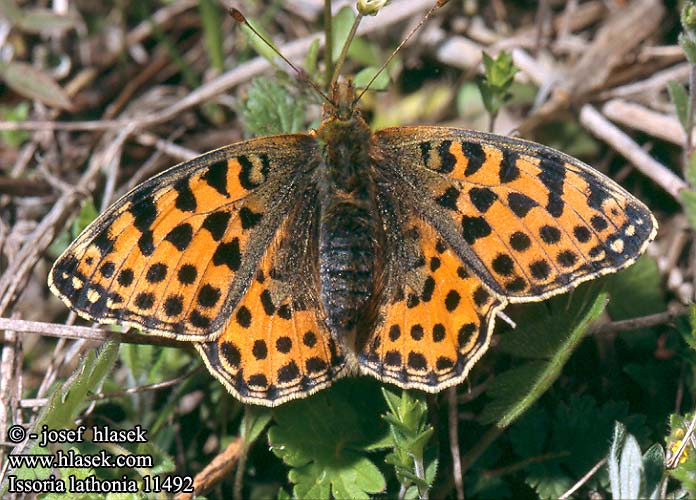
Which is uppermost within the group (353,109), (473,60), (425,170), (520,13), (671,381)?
(520,13)

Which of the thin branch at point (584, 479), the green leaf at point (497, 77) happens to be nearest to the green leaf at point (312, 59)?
the green leaf at point (497, 77)

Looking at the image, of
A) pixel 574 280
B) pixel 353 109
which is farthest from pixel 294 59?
pixel 574 280

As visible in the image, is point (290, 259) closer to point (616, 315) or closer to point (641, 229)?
point (641, 229)

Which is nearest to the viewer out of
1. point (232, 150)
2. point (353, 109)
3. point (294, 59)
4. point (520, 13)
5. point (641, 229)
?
point (641, 229)

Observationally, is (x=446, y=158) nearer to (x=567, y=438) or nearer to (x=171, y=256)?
(x=171, y=256)

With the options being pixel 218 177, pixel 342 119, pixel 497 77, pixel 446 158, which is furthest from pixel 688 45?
pixel 218 177

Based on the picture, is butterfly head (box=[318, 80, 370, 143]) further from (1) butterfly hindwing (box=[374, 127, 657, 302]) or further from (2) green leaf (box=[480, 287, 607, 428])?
(2) green leaf (box=[480, 287, 607, 428])

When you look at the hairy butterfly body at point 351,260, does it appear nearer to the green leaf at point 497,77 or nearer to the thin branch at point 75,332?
the thin branch at point 75,332
